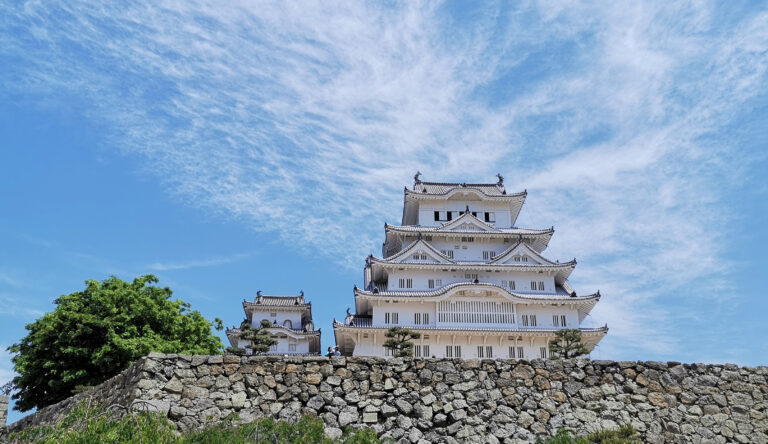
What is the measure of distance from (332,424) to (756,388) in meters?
8.98

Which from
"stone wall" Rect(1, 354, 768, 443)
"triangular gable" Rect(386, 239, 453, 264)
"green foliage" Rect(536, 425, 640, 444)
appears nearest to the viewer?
"green foliage" Rect(536, 425, 640, 444)

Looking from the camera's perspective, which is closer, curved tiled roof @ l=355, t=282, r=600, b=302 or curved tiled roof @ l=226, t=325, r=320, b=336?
curved tiled roof @ l=355, t=282, r=600, b=302

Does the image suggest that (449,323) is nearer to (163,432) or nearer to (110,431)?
(163,432)

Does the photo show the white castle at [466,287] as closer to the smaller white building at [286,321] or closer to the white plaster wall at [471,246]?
the white plaster wall at [471,246]

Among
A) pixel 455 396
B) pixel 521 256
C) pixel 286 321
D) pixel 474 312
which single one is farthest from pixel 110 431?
pixel 286 321

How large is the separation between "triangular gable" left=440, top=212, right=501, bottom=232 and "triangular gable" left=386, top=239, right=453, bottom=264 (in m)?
2.66

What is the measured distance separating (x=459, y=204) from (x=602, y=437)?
35.9 metres

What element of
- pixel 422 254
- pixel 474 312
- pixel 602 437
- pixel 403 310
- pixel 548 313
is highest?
pixel 422 254

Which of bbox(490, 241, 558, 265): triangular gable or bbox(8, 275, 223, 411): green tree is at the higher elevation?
bbox(490, 241, 558, 265): triangular gable

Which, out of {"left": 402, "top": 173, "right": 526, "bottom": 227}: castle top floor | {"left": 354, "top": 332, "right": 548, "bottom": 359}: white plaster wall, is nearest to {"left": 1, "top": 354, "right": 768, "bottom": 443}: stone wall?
{"left": 354, "top": 332, "right": 548, "bottom": 359}: white plaster wall

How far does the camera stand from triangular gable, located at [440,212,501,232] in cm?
4531

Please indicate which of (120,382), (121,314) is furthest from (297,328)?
(120,382)

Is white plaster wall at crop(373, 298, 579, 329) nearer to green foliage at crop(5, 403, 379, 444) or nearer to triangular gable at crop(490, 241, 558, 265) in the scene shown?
triangular gable at crop(490, 241, 558, 265)

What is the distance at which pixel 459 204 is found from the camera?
158 feet
